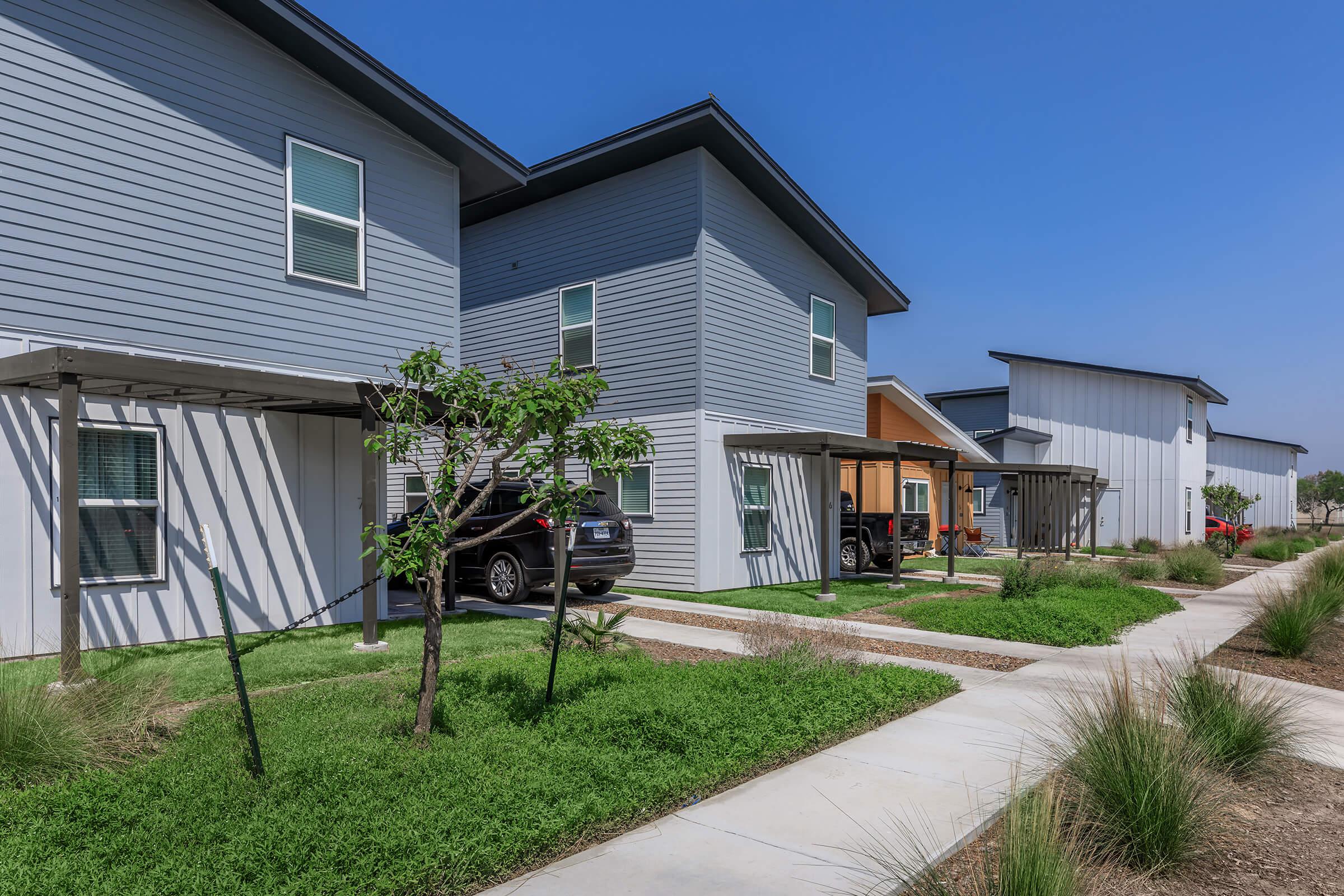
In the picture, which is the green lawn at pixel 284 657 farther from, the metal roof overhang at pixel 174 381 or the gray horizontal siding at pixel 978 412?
the gray horizontal siding at pixel 978 412

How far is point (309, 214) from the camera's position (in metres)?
9.98

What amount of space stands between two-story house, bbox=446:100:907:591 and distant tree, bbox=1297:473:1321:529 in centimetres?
7380

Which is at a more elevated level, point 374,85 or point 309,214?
point 374,85

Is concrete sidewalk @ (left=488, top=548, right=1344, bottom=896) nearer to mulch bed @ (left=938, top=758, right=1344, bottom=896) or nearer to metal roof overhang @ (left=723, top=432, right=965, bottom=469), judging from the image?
mulch bed @ (left=938, top=758, right=1344, bottom=896)

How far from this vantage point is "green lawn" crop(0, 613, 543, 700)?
6.77 metres

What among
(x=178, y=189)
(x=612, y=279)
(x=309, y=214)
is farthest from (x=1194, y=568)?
(x=178, y=189)

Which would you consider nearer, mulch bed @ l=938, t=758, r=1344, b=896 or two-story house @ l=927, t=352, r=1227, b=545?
mulch bed @ l=938, t=758, r=1344, b=896

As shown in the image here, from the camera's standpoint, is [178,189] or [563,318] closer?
[178,189]

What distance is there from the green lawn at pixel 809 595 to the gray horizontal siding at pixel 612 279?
320 cm

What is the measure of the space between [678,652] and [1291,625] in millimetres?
6719

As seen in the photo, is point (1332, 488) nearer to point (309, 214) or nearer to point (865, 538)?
point (865, 538)

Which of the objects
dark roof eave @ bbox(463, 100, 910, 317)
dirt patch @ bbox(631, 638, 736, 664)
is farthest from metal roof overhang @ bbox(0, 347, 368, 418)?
dark roof eave @ bbox(463, 100, 910, 317)

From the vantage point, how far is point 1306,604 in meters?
9.69

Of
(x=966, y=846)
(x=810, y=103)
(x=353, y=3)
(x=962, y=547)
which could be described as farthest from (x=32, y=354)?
(x=962, y=547)
